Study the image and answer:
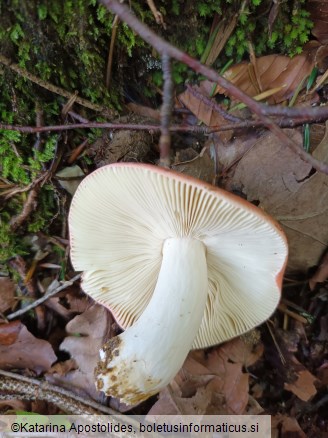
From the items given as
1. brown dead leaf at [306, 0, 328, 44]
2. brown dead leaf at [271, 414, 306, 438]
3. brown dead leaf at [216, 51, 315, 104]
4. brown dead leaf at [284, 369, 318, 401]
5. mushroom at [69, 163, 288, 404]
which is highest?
brown dead leaf at [306, 0, 328, 44]

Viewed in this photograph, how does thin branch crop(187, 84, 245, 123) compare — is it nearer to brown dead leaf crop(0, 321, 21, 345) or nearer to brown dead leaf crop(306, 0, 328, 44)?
brown dead leaf crop(306, 0, 328, 44)

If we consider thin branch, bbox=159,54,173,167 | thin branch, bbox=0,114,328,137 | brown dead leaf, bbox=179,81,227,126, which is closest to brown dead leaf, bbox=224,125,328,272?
thin branch, bbox=0,114,328,137

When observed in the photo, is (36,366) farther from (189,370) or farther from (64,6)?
(64,6)

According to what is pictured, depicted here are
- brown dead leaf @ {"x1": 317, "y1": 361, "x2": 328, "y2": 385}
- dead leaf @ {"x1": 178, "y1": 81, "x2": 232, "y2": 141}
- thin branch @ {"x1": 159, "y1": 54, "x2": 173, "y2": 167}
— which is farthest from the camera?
brown dead leaf @ {"x1": 317, "y1": 361, "x2": 328, "y2": 385}

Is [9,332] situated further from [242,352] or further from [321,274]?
[321,274]

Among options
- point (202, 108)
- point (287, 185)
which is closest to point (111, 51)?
point (202, 108)

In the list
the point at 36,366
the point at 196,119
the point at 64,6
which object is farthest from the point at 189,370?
the point at 64,6
